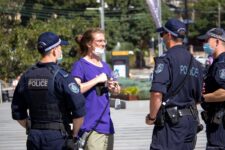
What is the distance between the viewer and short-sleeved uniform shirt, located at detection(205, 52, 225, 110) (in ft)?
22.0

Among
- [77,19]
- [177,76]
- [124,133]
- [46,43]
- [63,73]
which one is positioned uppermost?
[46,43]

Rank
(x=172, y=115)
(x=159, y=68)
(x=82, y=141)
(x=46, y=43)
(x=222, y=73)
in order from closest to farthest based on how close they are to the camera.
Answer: (x=46, y=43) < (x=159, y=68) < (x=172, y=115) < (x=82, y=141) < (x=222, y=73)

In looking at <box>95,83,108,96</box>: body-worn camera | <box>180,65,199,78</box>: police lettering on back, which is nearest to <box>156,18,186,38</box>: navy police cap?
<box>180,65,199,78</box>: police lettering on back

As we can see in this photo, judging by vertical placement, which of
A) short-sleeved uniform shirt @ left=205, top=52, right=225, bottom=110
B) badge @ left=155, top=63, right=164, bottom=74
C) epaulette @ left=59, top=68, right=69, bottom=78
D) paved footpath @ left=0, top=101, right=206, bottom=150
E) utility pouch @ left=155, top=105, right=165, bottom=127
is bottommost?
paved footpath @ left=0, top=101, right=206, bottom=150

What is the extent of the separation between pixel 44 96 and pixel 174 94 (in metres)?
1.25

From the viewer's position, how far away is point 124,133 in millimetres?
13211

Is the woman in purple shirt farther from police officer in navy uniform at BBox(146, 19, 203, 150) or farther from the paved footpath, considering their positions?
the paved footpath

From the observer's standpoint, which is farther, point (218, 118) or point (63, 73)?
point (218, 118)

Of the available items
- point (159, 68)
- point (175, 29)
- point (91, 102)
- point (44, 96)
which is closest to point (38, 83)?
point (44, 96)

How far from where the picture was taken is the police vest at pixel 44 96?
539 centimetres

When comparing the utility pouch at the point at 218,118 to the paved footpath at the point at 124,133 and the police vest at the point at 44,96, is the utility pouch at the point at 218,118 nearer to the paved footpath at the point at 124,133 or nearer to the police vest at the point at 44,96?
the police vest at the point at 44,96

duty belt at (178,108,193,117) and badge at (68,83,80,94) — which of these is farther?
duty belt at (178,108,193,117)

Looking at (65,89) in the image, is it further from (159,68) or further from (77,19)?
(77,19)

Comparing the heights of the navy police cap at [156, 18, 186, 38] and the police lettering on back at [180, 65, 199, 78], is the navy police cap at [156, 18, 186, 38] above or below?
above
